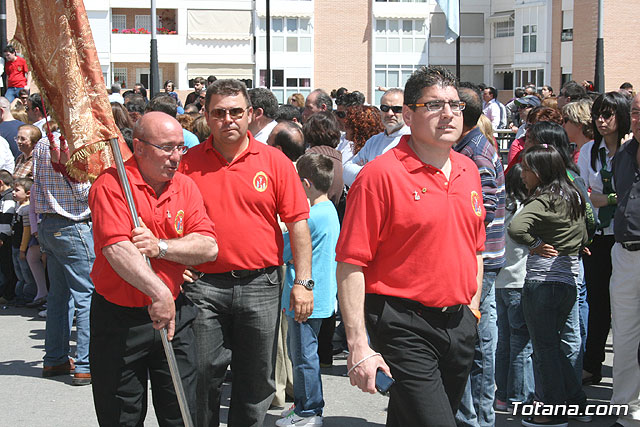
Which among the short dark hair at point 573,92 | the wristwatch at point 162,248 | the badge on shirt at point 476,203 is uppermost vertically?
the short dark hair at point 573,92

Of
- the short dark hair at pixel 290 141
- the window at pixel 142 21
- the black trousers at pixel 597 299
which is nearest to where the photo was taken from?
the short dark hair at pixel 290 141

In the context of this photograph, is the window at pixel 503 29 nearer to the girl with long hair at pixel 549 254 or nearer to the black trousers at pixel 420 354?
the girl with long hair at pixel 549 254

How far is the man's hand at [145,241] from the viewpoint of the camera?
14.6ft

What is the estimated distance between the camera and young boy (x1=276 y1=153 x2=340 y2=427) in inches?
245

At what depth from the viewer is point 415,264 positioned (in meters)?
4.16

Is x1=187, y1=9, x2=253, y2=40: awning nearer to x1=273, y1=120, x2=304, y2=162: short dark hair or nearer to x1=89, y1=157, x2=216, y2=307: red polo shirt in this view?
x1=273, y1=120, x2=304, y2=162: short dark hair

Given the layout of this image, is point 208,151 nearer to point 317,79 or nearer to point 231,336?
point 231,336

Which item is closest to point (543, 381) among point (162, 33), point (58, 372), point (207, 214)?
point (207, 214)

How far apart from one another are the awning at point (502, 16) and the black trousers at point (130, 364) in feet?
193

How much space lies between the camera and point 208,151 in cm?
526

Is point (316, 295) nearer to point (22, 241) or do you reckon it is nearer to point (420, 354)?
point (420, 354)

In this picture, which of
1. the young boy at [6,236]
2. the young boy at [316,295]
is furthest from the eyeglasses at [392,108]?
the young boy at [6,236]

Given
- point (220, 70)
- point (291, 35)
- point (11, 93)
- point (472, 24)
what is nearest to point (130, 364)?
point (11, 93)

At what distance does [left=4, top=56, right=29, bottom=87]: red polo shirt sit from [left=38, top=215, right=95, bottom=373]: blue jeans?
36.2ft
